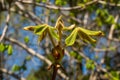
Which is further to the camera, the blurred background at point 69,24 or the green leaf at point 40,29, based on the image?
the blurred background at point 69,24

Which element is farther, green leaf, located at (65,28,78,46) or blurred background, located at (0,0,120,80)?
blurred background, located at (0,0,120,80)

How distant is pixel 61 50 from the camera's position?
2.30 feet

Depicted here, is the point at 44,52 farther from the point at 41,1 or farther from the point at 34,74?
the point at 34,74

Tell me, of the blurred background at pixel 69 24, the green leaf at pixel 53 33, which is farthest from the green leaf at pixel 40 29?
the blurred background at pixel 69 24

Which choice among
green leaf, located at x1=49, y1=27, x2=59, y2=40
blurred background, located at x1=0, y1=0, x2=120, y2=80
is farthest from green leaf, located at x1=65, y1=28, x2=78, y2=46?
blurred background, located at x1=0, y1=0, x2=120, y2=80

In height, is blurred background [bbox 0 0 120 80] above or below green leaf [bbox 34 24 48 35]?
below

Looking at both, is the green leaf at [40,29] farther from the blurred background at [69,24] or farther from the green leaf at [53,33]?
the blurred background at [69,24]

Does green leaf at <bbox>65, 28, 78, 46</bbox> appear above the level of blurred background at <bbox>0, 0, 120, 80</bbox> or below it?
above

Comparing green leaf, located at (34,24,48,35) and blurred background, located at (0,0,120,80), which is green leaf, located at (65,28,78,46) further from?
blurred background, located at (0,0,120,80)

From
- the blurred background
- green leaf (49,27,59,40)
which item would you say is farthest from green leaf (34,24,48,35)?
the blurred background

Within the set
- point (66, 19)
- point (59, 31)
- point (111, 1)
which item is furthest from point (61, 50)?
point (66, 19)

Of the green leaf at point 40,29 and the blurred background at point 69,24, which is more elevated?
the green leaf at point 40,29

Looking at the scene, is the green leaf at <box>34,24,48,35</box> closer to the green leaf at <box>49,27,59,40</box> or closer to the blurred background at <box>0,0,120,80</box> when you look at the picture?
the green leaf at <box>49,27,59,40</box>

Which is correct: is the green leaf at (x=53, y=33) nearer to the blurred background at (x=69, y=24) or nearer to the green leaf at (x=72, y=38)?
the green leaf at (x=72, y=38)
